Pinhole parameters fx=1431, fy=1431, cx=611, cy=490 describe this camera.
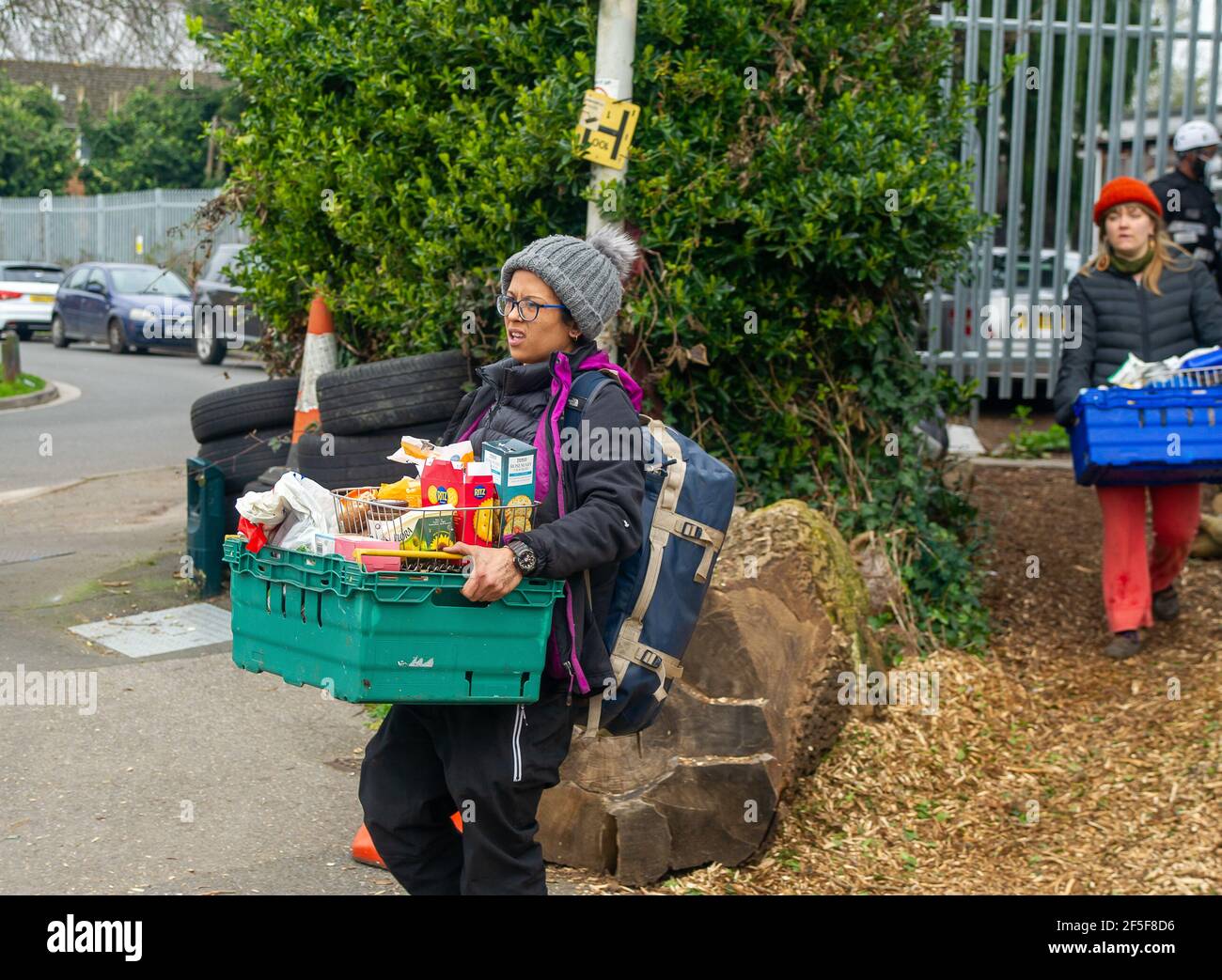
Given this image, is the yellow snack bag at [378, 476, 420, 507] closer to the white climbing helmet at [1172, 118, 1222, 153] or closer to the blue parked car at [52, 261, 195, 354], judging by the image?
the white climbing helmet at [1172, 118, 1222, 153]

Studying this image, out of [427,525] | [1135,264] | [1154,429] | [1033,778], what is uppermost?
[1135,264]

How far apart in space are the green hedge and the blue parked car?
1676cm

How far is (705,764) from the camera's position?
4.59 meters

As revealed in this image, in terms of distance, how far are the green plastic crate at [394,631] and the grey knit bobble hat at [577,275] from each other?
2.26 ft

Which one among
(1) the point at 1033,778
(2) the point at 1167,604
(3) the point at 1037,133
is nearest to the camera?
(1) the point at 1033,778

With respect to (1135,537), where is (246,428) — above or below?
above

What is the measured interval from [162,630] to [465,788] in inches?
158

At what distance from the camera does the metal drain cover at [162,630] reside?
21.7 ft

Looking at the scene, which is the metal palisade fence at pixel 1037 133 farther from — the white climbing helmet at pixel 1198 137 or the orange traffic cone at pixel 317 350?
the orange traffic cone at pixel 317 350

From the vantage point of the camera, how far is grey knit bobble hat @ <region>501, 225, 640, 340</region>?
3393mm

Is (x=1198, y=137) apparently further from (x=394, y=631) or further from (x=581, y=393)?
(x=394, y=631)

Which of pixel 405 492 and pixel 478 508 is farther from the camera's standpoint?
pixel 405 492

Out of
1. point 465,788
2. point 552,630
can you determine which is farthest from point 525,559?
point 465,788

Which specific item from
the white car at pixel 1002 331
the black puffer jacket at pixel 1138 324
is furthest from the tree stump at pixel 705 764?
the white car at pixel 1002 331
